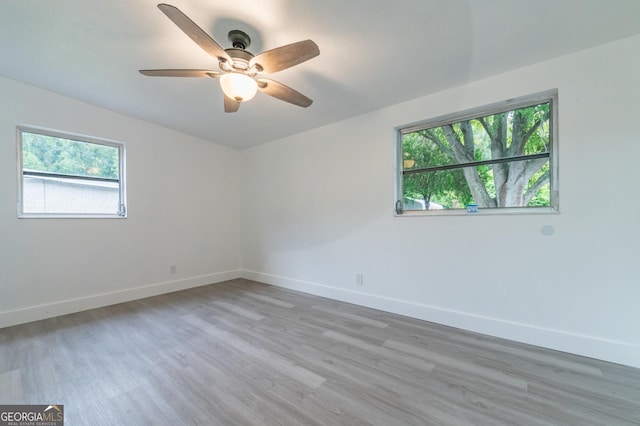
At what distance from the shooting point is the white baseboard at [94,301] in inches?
104

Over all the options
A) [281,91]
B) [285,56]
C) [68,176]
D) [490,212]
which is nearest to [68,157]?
[68,176]

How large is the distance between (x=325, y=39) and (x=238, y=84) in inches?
29.8

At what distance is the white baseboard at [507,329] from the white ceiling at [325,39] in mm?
2243

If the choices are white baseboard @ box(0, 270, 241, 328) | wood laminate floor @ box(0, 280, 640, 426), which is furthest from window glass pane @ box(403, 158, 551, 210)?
white baseboard @ box(0, 270, 241, 328)

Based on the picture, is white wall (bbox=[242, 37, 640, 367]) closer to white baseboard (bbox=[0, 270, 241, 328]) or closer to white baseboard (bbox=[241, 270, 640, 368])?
white baseboard (bbox=[241, 270, 640, 368])

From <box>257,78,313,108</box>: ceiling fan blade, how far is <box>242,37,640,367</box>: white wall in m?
1.22

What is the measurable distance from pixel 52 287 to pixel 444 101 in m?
4.80

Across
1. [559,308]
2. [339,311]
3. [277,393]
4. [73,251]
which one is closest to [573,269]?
[559,308]

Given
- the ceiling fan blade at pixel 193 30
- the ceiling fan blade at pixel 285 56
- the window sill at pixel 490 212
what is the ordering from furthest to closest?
the window sill at pixel 490 212, the ceiling fan blade at pixel 285 56, the ceiling fan blade at pixel 193 30

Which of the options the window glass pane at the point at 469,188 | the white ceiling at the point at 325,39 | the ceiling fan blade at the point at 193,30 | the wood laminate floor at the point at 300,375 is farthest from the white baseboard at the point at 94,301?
the window glass pane at the point at 469,188

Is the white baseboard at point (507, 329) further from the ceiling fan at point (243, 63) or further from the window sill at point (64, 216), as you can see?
the window sill at point (64, 216)

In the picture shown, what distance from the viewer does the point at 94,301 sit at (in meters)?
3.10

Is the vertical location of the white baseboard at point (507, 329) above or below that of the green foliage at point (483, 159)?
below

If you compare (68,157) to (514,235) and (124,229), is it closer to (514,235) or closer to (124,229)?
(124,229)
